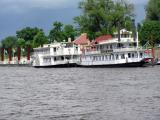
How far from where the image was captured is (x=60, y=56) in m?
130

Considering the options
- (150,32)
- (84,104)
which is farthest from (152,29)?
(84,104)

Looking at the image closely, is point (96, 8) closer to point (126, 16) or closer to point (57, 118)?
point (126, 16)

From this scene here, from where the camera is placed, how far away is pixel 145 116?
109 feet

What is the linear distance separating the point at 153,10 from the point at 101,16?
14722 millimetres

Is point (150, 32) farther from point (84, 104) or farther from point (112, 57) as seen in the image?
point (84, 104)

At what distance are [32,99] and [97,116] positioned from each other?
11.8 meters

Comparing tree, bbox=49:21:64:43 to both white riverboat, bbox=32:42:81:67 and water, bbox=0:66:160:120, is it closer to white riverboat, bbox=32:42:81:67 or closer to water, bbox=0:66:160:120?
white riverboat, bbox=32:42:81:67

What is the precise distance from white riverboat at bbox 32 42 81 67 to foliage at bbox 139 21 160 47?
15.3 meters

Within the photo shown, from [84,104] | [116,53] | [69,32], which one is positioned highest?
[69,32]

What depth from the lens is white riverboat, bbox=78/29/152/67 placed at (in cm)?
10638

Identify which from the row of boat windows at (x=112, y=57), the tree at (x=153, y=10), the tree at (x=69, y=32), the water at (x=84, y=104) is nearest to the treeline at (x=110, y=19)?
the tree at (x=153, y=10)

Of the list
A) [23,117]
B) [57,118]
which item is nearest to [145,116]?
[57,118]

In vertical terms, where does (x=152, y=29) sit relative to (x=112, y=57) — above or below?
above

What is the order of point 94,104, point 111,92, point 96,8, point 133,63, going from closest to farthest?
point 94,104 < point 111,92 < point 133,63 < point 96,8
